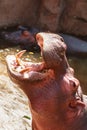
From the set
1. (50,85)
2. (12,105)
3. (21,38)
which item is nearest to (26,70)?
(50,85)

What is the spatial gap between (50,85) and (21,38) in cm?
683

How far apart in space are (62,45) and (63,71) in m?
0.18

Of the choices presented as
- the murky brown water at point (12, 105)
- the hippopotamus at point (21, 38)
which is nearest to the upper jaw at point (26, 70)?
the murky brown water at point (12, 105)

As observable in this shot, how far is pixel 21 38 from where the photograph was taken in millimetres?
9352

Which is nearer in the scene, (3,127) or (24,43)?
(3,127)

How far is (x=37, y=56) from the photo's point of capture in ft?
27.6

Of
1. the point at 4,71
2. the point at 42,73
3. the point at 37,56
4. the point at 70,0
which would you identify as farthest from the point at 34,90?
the point at 70,0

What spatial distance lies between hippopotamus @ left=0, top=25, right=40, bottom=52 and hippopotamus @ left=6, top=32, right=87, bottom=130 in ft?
20.5

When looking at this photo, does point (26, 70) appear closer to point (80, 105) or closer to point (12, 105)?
point (80, 105)

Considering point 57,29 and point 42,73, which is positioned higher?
point 42,73

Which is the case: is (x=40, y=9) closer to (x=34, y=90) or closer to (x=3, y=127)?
(x=3, y=127)

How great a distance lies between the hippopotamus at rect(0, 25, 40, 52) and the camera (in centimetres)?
913

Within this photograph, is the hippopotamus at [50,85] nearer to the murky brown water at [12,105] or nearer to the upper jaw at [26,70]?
the upper jaw at [26,70]

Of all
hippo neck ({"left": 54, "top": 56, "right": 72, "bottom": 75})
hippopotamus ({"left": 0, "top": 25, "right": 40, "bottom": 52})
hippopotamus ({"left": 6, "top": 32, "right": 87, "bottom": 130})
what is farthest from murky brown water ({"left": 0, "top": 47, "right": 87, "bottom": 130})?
hippo neck ({"left": 54, "top": 56, "right": 72, "bottom": 75})
